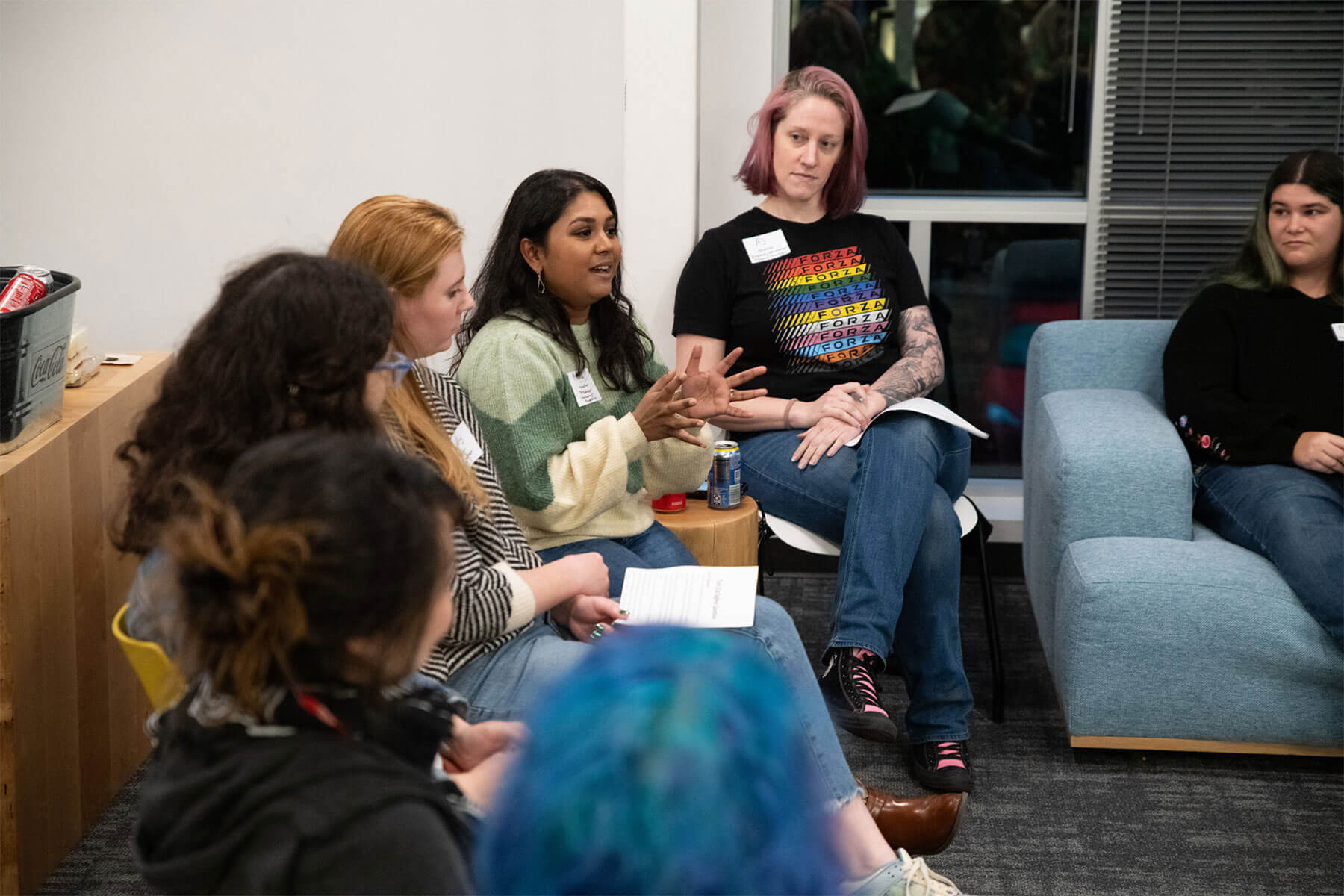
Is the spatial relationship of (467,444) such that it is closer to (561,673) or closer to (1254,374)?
(561,673)

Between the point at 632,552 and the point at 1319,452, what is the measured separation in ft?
4.85

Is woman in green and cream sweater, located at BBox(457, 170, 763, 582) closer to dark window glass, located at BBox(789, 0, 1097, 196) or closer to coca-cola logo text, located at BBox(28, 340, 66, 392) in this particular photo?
coca-cola logo text, located at BBox(28, 340, 66, 392)

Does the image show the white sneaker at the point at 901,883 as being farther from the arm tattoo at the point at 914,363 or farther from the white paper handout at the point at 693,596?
the arm tattoo at the point at 914,363

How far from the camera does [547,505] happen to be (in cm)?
216

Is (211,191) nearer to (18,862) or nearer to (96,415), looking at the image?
(96,415)

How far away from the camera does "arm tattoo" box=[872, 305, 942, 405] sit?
9.27ft

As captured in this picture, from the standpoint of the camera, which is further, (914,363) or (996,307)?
(996,307)

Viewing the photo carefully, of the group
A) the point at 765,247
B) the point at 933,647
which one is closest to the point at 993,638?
the point at 933,647

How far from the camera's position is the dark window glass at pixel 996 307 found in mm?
3721

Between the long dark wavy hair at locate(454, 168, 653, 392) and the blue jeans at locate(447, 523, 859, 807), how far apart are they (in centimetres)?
62

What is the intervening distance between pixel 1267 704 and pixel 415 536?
208 centimetres

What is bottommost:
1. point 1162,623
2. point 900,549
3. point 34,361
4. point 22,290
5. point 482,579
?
point 1162,623

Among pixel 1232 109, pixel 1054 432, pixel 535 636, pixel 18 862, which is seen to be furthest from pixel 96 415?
pixel 1232 109

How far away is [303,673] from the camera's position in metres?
0.95
